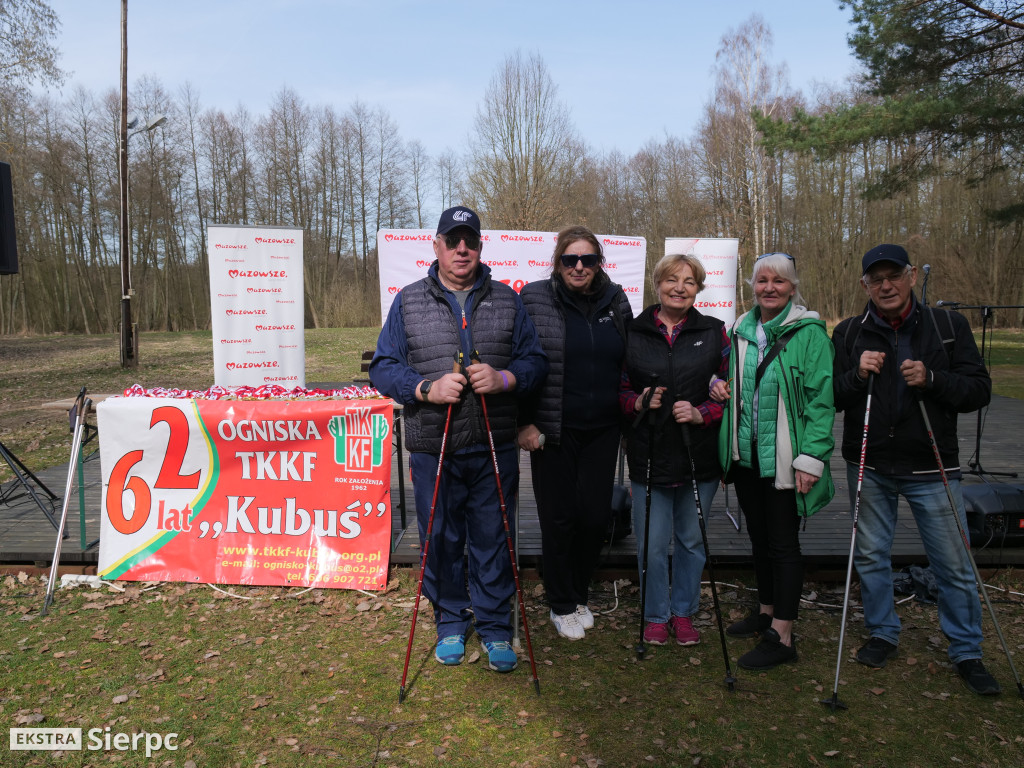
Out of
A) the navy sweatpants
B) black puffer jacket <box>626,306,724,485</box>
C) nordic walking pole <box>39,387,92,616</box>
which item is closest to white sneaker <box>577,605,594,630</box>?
the navy sweatpants

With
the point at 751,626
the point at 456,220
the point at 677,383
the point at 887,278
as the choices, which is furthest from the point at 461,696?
the point at 887,278

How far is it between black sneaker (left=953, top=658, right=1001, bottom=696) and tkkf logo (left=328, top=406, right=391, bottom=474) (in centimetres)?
321

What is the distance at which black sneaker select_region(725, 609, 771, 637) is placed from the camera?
3.68 metres

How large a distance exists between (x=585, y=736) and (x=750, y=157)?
2907 cm

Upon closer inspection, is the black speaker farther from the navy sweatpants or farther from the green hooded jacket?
the green hooded jacket

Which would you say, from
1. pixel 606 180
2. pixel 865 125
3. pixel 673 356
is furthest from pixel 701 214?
pixel 673 356

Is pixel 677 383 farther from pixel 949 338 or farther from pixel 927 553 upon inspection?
pixel 927 553

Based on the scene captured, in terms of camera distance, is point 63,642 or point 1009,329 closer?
point 63,642

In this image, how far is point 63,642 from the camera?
367cm

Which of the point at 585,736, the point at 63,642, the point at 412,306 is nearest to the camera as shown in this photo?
the point at 585,736

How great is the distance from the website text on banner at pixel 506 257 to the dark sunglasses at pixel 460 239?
2753mm

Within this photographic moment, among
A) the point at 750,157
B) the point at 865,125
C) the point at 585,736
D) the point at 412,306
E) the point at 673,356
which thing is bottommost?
the point at 585,736

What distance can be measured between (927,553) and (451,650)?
7.63 ft

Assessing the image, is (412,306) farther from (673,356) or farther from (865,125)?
(865,125)
